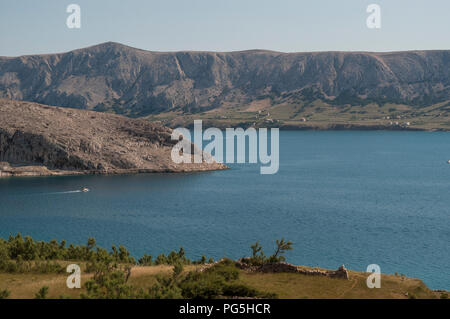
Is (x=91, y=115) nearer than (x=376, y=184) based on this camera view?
No

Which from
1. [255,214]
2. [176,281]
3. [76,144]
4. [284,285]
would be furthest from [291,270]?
[76,144]

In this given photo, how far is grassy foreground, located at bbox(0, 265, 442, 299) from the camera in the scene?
4506 cm

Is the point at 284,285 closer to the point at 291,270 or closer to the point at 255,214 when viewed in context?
the point at 291,270

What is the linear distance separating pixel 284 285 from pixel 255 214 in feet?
184

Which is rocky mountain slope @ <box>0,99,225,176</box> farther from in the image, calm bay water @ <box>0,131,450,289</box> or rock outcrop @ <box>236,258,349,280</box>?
rock outcrop @ <box>236,258,349,280</box>

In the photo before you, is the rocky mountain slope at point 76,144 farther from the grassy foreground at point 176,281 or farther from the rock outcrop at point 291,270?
the rock outcrop at point 291,270

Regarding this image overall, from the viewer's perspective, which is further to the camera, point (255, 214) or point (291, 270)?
point (255, 214)

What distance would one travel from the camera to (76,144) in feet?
506

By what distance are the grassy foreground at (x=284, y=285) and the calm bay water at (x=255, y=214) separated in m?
17.1

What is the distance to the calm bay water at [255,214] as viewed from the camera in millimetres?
76625

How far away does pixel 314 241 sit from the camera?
82.0 metres
